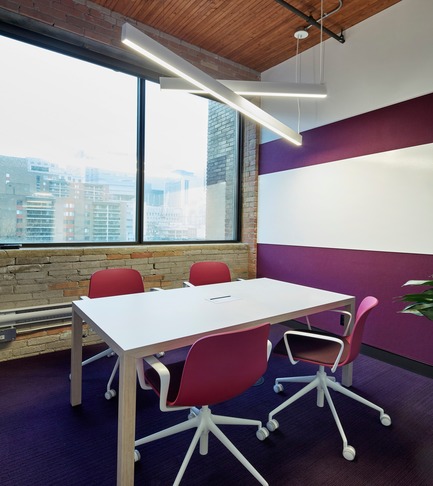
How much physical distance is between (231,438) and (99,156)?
2976 millimetres

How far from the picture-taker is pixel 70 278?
3.15 metres

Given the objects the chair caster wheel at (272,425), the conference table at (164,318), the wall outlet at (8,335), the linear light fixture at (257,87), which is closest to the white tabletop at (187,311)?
the conference table at (164,318)

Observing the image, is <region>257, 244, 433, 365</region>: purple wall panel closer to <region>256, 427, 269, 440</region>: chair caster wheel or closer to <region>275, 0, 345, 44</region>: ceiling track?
<region>256, 427, 269, 440</region>: chair caster wheel

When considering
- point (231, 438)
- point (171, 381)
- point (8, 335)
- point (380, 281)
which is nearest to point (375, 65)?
point (380, 281)

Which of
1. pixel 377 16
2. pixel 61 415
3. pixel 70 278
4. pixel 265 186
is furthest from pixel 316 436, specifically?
pixel 377 16

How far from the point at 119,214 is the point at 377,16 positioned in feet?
11.0

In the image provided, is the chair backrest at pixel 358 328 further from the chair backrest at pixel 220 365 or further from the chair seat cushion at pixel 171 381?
the chair seat cushion at pixel 171 381

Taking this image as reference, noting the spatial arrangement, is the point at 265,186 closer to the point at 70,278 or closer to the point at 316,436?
the point at 70,278

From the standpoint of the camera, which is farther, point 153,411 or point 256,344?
point 153,411

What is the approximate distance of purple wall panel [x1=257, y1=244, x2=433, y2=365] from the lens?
2.86 metres

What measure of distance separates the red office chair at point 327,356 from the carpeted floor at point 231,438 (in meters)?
0.08

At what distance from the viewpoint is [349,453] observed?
179 centimetres

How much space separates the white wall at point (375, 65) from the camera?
9.26 feet

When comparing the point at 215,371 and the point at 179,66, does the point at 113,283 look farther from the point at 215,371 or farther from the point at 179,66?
the point at 179,66
